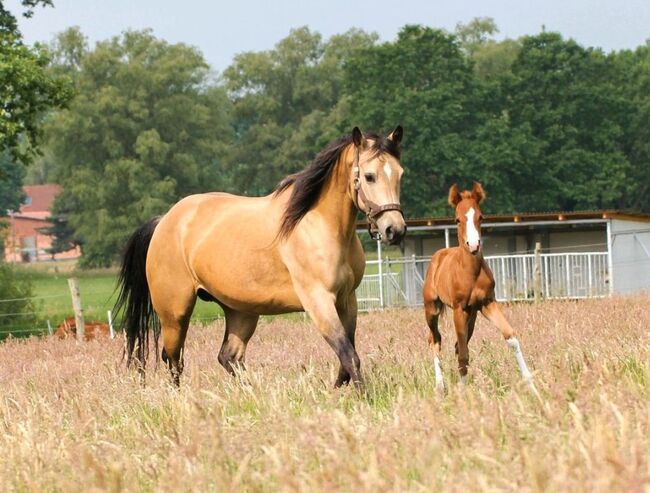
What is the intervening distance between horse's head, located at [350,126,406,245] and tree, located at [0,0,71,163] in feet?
60.6

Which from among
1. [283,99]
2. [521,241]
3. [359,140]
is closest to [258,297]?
[359,140]

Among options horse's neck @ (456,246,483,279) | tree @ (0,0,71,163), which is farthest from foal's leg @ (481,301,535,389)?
tree @ (0,0,71,163)

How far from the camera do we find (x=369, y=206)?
8.11 m

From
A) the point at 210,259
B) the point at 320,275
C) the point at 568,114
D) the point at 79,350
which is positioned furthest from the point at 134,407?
the point at 568,114

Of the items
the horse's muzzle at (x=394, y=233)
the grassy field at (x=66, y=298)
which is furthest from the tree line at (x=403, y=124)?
the horse's muzzle at (x=394, y=233)

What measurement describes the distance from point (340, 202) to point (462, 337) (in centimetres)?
164

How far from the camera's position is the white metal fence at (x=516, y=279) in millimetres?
32312

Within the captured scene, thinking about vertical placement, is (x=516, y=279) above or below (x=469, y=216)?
below

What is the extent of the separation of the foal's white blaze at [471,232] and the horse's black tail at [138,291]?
3489 mm

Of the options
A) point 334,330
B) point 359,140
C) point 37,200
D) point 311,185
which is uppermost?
point 37,200

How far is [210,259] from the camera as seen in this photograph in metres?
9.66

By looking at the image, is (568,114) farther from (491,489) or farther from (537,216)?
(491,489)

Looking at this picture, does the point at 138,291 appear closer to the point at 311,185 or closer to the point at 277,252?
the point at 277,252

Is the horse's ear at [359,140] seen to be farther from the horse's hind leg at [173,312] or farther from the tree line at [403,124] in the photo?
the tree line at [403,124]
